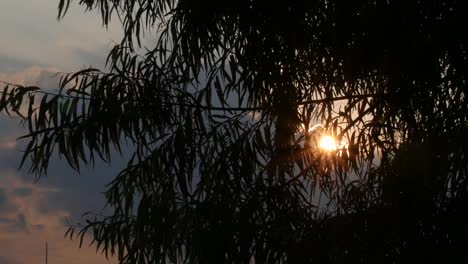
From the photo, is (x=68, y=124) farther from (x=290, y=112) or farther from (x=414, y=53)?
(x=414, y=53)

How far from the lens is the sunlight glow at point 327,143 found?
5.94 meters

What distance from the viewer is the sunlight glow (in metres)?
5.94

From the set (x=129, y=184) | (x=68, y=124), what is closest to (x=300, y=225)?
(x=129, y=184)

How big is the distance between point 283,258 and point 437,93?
1286mm

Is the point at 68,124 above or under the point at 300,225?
above

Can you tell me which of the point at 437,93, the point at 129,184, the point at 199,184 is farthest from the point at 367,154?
the point at 129,184

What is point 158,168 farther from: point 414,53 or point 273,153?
point 414,53

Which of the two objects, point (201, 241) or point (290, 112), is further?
point (290, 112)

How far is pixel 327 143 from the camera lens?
237 inches

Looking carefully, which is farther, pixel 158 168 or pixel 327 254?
pixel 158 168

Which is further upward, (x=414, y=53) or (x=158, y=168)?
(x=414, y=53)

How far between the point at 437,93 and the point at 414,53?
1.05 ft

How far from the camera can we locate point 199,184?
19.3 feet

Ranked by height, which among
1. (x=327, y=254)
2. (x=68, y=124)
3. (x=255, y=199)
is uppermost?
(x=68, y=124)
